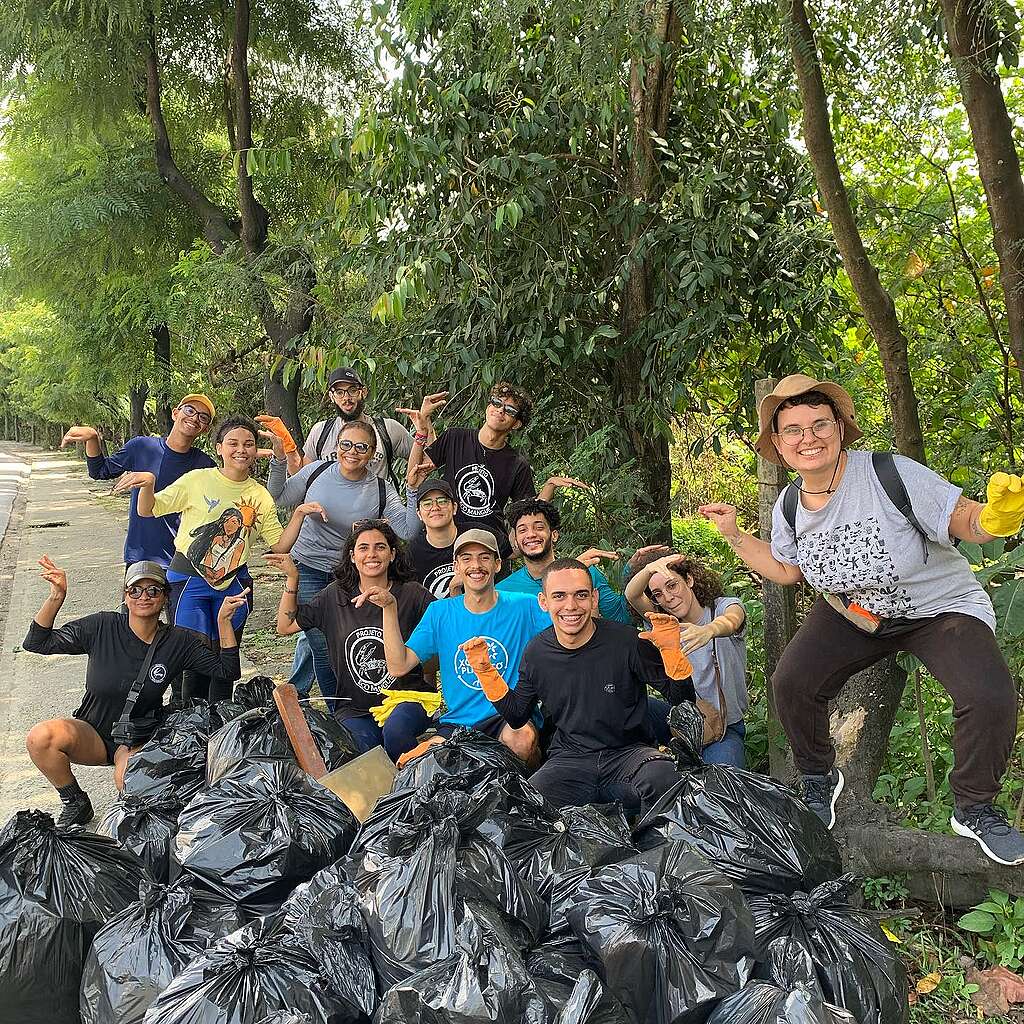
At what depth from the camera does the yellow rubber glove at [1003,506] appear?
2697 millimetres

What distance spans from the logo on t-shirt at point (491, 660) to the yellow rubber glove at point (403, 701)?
20 centimetres

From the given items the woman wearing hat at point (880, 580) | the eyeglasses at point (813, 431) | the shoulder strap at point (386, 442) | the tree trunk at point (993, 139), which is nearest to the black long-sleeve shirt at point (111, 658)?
the shoulder strap at point (386, 442)

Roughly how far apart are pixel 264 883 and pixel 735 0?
4.70 meters

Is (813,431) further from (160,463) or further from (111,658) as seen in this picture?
(160,463)

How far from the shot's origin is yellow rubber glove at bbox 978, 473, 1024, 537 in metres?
2.70

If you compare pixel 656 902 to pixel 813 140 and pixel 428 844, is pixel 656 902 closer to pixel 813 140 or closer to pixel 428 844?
pixel 428 844

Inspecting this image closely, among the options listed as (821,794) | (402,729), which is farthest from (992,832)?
(402,729)

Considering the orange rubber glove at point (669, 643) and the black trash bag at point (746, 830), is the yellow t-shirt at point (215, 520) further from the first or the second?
the black trash bag at point (746, 830)

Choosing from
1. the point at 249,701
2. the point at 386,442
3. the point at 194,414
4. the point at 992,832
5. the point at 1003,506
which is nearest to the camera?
the point at 1003,506

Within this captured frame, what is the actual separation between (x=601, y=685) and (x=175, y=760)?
1613 mm

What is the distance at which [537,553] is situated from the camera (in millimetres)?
4539

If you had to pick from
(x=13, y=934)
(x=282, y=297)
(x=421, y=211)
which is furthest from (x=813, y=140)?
(x=282, y=297)

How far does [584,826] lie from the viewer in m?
2.93

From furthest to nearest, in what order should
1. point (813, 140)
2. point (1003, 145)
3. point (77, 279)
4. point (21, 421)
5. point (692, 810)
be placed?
point (21, 421) < point (77, 279) < point (813, 140) < point (1003, 145) < point (692, 810)
